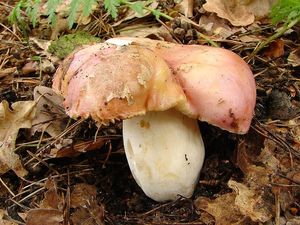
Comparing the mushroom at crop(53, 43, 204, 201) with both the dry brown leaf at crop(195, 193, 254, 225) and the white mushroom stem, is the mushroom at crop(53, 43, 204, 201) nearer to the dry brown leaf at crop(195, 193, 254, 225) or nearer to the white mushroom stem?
the white mushroom stem

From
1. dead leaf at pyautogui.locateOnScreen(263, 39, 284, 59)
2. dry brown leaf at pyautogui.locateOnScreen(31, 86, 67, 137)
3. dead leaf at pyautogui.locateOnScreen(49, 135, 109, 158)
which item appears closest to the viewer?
dead leaf at pyautogui.locateOnScreen(49, 135, 109, 158)

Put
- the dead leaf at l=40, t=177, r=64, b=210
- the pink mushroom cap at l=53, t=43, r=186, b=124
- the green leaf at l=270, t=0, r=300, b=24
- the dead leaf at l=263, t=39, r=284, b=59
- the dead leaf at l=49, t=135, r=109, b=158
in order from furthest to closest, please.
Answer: the dead leaf at l=263, t=39, r=284, b=59, the dead leaf at l=49, t=135, r=109, b=158, the green leaf at l=270, t=0, r=300, b=24, the dead leaf at l=40, t=177, r=64, b=210, the pink mushroom cap at l=53, t=43, r=186, b=124

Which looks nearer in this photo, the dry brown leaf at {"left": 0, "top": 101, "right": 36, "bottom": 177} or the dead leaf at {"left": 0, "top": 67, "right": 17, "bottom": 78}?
the dry brown leaf at {"left": 0, "top": 101, "right": 36, "bottom": 177}

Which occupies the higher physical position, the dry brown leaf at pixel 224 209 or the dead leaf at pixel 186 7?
the dead leaf at pixel 186 7

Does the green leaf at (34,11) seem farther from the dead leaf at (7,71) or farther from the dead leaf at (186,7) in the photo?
the dead leaf at (186,7)

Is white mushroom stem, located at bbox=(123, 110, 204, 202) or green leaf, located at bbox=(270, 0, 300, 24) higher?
green leaf, located at bbox=(270, 0, 300, 24)

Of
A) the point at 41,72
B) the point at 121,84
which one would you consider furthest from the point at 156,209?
the point at 41,72

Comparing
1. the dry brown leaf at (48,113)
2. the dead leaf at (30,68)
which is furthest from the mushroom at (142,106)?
the dead leaf at (30,68)

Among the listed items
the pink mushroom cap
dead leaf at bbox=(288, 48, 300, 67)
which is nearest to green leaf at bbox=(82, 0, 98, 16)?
the pink mushroom cap

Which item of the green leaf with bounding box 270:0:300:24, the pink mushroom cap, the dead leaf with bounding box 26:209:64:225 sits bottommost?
the dead leaf with bounding box 26:209:64:225
